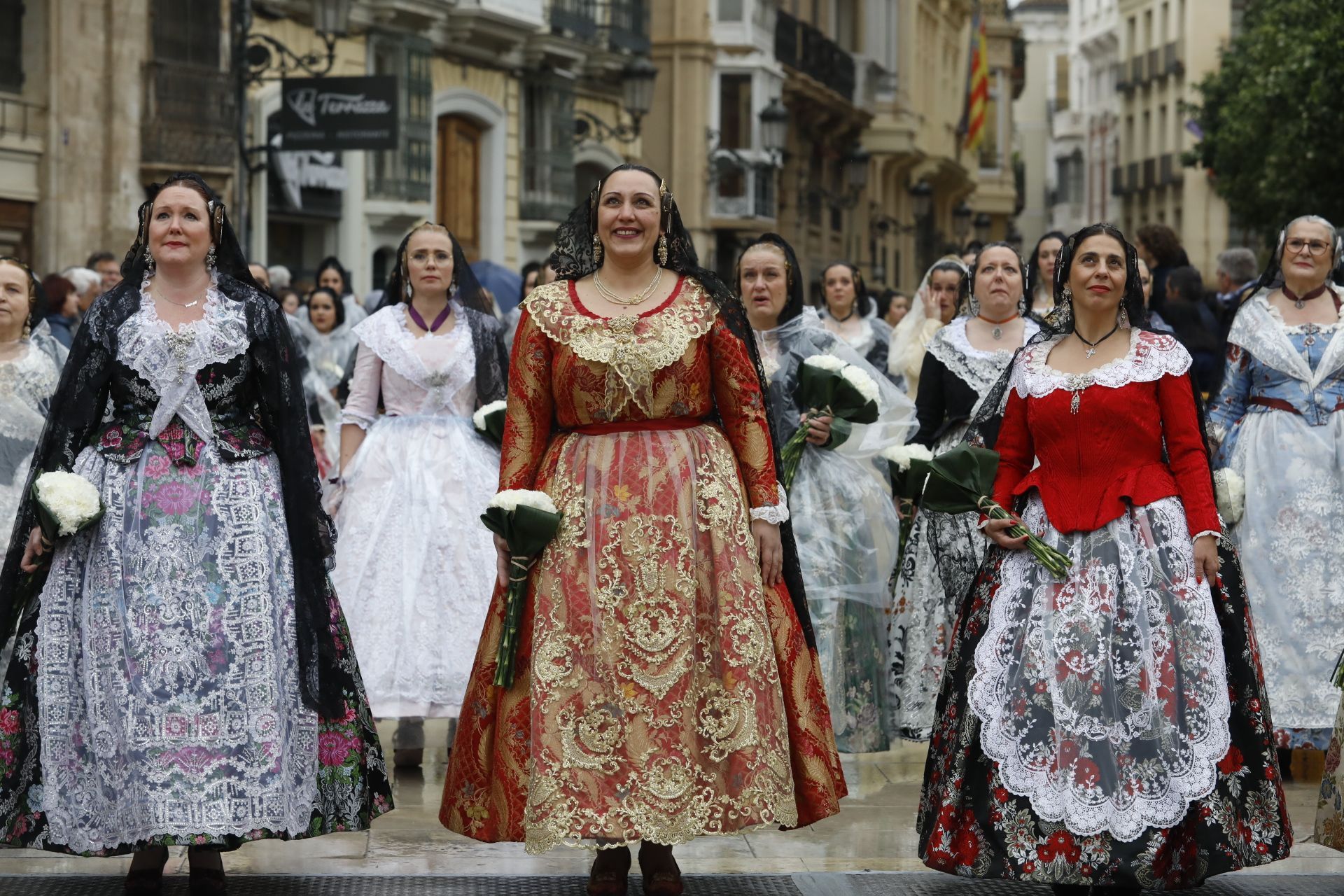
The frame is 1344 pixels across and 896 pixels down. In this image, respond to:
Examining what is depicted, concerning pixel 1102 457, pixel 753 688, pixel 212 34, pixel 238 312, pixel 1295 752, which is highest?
pixel 212 34

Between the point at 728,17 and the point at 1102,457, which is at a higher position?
the point at 728,17

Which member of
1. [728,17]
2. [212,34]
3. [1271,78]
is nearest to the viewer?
[212,34]

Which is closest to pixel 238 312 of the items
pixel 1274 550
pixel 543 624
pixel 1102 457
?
pixel 543 624

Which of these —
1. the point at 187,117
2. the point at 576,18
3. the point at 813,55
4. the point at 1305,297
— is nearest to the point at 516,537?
the point at 1305,297

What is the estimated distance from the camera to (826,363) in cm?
820

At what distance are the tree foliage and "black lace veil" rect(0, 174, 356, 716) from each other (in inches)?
892

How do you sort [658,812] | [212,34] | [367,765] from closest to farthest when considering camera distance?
1. [658,812]
2. [367,765]
3. [212,34]

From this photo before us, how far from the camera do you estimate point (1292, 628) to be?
8.26 metres

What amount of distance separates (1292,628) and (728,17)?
1119 inches

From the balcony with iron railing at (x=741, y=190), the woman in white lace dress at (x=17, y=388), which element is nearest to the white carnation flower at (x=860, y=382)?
the woman in white lace dress at (x=17, y=388)

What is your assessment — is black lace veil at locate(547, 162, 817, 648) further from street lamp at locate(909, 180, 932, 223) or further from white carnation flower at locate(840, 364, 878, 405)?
street lamp at locate(909, 180, 932, 223)

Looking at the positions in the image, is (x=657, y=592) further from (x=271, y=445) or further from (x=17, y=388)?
(x=17, y=388)

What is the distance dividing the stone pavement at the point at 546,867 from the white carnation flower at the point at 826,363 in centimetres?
170

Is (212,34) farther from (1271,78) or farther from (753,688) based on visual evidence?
(1271,78)
